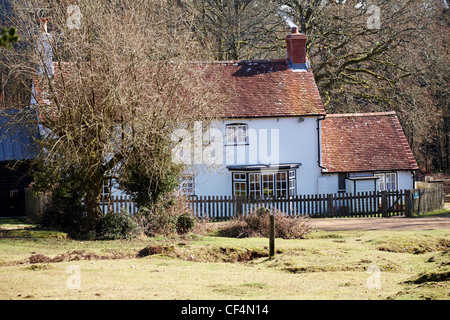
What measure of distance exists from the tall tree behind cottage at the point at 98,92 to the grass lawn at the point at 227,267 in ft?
9.55

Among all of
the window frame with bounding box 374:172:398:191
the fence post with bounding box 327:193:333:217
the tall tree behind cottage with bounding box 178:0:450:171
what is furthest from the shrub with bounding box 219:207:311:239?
the tall tree behind cottage with bounding box 178:0:450:171

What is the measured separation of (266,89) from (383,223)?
1023cm

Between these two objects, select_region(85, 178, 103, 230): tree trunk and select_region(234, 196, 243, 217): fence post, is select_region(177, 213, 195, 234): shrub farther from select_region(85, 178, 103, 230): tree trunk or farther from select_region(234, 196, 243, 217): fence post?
select_region(234, 196, 243, 217): fence post

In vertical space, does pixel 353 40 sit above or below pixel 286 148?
above

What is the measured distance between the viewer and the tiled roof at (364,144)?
3092cm

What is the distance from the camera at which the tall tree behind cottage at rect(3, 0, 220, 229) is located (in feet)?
62.5

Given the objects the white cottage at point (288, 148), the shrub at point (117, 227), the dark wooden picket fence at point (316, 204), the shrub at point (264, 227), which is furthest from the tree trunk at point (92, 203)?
the white cottage at point (288, 148)

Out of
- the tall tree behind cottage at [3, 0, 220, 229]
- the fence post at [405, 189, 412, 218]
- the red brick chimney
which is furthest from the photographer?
the red brick chimney

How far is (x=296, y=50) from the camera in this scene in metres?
32.5

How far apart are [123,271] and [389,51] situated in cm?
2696

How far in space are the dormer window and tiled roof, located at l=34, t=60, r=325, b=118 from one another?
62cm

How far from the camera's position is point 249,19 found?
1496 inches

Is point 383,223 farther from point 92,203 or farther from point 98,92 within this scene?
point 98,92

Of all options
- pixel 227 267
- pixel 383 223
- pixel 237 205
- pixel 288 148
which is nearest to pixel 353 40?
pixel 288 148
